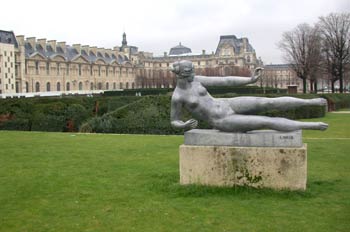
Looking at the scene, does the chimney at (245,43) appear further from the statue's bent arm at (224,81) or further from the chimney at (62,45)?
the statue's bent arm at (224,81)

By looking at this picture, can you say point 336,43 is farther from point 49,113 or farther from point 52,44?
point 52,44

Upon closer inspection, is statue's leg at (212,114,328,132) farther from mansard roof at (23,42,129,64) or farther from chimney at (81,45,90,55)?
chimney at (81,45,90,55)

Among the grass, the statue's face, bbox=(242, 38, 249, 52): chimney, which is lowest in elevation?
the grass

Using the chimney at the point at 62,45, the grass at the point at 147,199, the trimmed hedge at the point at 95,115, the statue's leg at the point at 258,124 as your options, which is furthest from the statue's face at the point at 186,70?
the chimney at the point at 62,45

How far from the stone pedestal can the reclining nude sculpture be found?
130 millimetres

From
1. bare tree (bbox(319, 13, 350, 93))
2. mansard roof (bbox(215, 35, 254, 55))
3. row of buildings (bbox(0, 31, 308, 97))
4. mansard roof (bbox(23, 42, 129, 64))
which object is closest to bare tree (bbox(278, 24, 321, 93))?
bare tree (bbox(319, 13, 350, 93))

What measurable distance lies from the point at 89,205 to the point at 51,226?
0.85 meters

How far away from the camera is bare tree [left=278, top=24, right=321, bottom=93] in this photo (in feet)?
143

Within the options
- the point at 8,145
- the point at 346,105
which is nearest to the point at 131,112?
the point at 8,145

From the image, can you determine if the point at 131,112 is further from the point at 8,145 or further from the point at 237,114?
the point at 237,114

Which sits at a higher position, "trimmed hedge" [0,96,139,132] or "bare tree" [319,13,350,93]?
"bare tree" [319,13,350,93]

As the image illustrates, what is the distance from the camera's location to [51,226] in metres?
4.95

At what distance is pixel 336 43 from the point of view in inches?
Answer: 1769

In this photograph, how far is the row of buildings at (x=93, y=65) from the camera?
71438 millimetres
